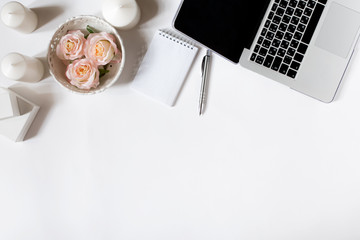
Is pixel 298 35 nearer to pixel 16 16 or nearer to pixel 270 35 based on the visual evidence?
pixel 270 35

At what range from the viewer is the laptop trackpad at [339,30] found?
70 cm

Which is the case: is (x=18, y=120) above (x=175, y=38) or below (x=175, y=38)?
below

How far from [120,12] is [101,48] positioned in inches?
3.0

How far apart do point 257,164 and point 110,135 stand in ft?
1.00

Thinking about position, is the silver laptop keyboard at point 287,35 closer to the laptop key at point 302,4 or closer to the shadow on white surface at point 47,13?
the laptop key at point 302,4

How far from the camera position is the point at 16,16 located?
675 millimetres

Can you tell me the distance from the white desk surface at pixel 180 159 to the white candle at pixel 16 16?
43 mm

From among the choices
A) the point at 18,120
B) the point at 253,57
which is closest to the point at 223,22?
the point at 253,57

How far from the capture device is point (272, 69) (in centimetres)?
71

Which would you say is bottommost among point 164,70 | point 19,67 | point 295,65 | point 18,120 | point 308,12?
point 18,120

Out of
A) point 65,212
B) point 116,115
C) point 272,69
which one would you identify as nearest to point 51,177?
point 65,212

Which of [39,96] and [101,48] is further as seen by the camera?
[39,96]

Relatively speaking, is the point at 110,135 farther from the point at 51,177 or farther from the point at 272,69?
the point at 272,69

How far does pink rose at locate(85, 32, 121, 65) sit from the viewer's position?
657 millimetres
